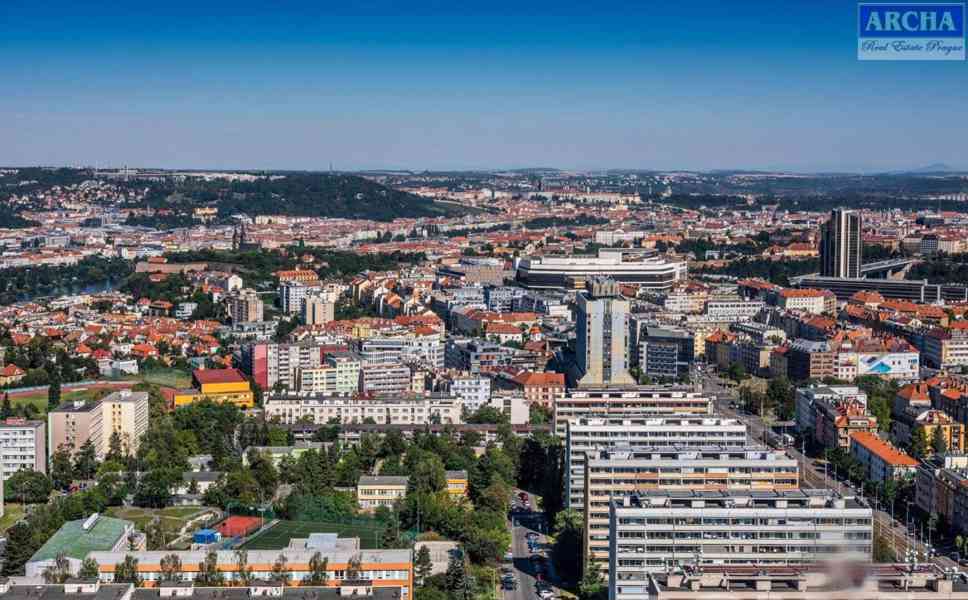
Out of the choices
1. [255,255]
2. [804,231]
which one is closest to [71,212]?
[255,255]

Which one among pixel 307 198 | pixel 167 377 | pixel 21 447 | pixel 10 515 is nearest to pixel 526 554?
pixel 10 515

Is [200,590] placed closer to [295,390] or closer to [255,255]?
[295,390]

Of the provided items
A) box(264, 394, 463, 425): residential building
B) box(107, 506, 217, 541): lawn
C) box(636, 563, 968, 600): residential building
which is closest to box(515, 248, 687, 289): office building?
box(264, 394, 463, 425): residential building

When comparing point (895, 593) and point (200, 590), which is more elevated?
point (895, 593)

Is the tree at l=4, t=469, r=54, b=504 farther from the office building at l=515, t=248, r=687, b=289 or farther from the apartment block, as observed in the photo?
the office building at l=515, t=248, r=687, b=289

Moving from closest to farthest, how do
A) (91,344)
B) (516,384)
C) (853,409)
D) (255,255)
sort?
(853,409) → (516,384) → (91,344) → (255,255)

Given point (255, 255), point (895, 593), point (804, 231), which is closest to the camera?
point (895, 593)
